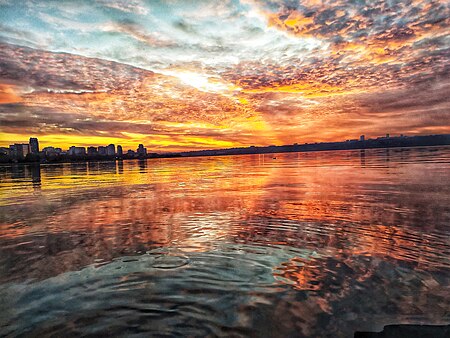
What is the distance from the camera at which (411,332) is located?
4.24 meters

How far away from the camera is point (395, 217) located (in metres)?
11.3

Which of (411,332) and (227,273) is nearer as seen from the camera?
(411,332)

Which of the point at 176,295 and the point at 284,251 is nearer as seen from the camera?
the point at 176,295

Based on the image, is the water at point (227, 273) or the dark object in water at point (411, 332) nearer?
the dark object in water at point (411, 332)

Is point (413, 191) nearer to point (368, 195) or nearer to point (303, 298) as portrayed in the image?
point (368, 195)

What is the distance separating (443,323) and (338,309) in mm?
1596

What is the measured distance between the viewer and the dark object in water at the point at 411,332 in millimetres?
4176

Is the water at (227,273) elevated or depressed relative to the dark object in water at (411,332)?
elevated

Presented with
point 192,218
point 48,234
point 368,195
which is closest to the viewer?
point 48,234

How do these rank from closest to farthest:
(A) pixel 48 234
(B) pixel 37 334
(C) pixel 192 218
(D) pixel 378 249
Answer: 1. (B) pixel 37 334
2. (D) pixel 378 249
3. (A) pixel 48 234
4. (C) pixel 192 218

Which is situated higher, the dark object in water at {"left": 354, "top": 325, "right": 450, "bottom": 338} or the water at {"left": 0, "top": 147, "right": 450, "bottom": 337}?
the water at {"left": 0, "top": 147, "right": 450, "bottom": 337}

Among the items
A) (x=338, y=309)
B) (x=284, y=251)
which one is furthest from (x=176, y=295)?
(x=284, y=251)

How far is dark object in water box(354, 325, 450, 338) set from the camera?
4.18 m

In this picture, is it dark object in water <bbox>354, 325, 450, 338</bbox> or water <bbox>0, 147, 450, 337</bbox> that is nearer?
dark object in water <bbox>354, 325, 450, 338</bbox>
